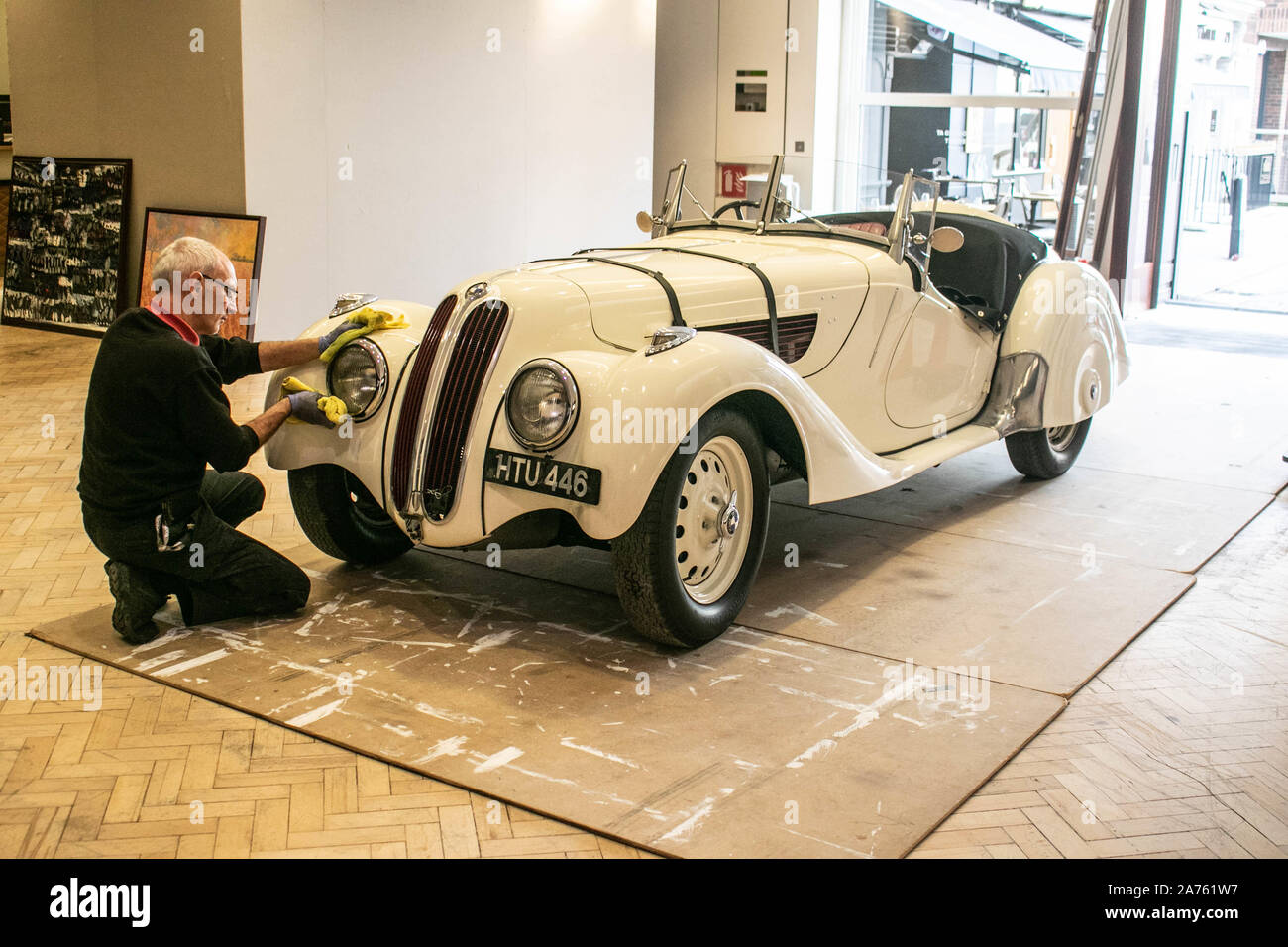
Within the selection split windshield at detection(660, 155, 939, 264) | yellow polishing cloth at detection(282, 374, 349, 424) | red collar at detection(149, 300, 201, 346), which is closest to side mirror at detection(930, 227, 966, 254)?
split windshield at detection(660, 155, 939, 264)

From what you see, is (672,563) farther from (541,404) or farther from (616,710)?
(541,404)

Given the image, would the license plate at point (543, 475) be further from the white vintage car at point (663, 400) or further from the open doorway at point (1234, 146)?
the open doorway at point (1234, 146)

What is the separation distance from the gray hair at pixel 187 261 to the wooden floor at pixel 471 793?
1.20 m

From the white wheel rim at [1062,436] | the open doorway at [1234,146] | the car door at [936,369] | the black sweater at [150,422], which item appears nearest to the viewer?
the black sweater at [150,422]

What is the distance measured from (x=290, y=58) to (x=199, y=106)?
2.40 feet

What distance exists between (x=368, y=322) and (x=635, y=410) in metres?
1.33

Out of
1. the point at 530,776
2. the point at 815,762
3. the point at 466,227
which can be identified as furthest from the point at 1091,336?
the point at 466,227

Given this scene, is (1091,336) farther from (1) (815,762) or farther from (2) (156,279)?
(2) (156,279)

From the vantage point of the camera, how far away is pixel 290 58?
8.45m

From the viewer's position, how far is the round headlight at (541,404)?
3510 millimetres

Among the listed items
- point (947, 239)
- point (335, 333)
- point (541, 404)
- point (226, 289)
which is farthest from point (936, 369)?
point (226, 289)

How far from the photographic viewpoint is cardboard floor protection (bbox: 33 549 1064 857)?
2.80 metres

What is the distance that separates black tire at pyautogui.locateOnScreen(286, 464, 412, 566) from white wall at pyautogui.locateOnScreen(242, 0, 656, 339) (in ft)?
15.2

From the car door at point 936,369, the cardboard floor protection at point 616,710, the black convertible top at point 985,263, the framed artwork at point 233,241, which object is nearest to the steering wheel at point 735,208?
the black convertible top at point 985,263
